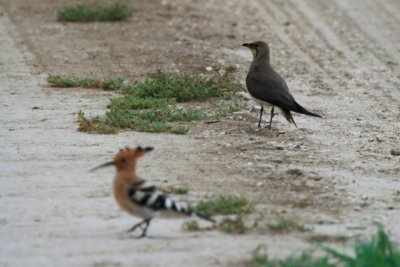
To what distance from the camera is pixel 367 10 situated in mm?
19031

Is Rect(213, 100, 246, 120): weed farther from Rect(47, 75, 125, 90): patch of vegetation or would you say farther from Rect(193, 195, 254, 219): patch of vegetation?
Rect(193, 195, 254, 219): patch of vegetation

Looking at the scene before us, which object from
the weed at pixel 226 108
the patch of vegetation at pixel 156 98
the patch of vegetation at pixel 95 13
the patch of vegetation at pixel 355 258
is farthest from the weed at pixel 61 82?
the patch of vegetation at pixel 355 258

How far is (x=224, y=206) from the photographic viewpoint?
854cm

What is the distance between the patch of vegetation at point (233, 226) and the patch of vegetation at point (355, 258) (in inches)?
23.7

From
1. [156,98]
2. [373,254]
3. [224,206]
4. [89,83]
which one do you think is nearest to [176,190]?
[224,206]

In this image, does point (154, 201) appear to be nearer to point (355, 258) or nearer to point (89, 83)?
point (355, 258)

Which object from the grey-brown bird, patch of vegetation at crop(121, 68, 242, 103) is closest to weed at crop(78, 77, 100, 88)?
patch of vegetation at crop(121, 68, 242, 103)

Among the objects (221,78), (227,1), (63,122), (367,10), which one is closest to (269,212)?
(63,122)

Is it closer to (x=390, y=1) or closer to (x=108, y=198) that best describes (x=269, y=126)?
(x=108, y=198)

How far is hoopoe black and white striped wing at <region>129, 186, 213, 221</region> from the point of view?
7.71m

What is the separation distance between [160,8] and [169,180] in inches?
408

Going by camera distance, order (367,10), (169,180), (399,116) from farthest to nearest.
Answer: (367,10) < (399,116) < (169,180)

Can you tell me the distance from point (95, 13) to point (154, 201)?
11.1 meters

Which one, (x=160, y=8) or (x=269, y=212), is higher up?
A: (x=269, y=212)
